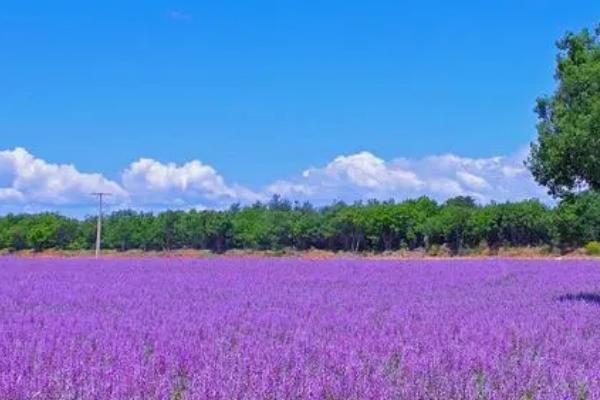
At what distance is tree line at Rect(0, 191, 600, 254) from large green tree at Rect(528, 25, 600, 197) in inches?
1634

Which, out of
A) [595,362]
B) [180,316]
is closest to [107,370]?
[595,362]

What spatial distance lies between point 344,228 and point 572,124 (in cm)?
5999

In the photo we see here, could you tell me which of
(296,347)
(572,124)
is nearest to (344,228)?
(572,124)

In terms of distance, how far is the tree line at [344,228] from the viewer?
63469 millimetres

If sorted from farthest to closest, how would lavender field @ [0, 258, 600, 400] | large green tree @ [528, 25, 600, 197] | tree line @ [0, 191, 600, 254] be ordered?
tree line @ [0, 191, 600, 254] < large green tree @ [528, 25, 600, 197] < lavender field @ [0, 258, 600, 400]

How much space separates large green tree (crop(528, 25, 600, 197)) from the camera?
13633mm

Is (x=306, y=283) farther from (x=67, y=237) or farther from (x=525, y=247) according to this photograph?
(x=67, y=237)

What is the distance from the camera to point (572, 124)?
13930 mm

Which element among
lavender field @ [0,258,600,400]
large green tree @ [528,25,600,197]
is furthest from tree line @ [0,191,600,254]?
lavender field @ [0,258,600,400]

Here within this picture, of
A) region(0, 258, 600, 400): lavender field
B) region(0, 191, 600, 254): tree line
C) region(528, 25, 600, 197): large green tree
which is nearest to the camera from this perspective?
region(0, 258, 600, 400): lavender field

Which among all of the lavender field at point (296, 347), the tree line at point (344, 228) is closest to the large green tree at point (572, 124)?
the lavender field at point (296, 347)

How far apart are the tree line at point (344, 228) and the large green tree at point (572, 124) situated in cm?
4149

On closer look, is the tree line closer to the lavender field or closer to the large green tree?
the large green tree

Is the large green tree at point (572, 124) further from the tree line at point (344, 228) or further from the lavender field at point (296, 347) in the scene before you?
the tree line at point (344, 228)
